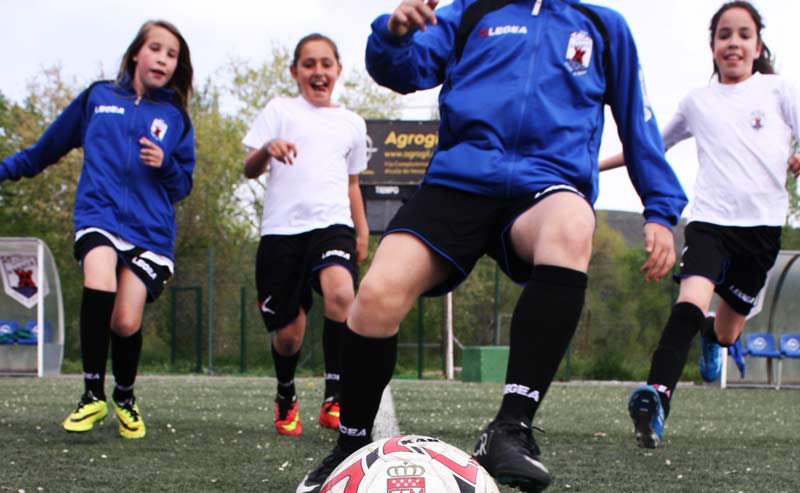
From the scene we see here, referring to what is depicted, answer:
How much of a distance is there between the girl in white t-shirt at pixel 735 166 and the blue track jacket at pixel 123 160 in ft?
7.22

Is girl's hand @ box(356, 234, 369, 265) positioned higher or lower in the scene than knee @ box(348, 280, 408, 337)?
lower

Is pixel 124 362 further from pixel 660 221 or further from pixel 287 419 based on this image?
pixel 660 221

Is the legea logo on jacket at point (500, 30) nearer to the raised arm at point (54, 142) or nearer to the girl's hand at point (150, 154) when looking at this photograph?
the girl's hand at point (150, 154)

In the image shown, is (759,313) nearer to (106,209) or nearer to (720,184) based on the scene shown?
(720,184)

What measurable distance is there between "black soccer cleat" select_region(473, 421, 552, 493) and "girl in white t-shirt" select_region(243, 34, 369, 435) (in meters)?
2.59

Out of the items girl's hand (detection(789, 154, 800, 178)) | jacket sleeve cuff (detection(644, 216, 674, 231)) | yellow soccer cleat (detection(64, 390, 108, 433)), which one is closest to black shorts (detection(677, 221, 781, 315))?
girl's hand (detection(789, 154, 800, 178))

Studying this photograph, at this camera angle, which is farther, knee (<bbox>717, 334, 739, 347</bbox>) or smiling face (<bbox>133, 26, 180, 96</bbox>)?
knee (<bbox>717, 334, 739, 347</bbox>)

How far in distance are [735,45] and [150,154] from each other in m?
→ 2.99

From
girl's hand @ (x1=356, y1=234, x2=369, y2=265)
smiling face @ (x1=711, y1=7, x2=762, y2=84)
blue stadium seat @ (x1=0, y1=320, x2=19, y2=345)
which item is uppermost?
smiling face @ (x1=711, y1=7, x2=762, y2=84)

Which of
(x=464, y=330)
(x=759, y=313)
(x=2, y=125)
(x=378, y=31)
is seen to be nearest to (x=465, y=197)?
(x=378, y=31)

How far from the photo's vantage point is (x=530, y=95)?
9.73 feet

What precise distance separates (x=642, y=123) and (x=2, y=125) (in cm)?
2870

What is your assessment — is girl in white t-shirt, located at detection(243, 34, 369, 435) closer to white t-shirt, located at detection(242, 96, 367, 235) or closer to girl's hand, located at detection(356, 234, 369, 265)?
white t-shirt, located at detection(242, 96, 367, 235)

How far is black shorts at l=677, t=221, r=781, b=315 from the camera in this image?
4.96 m
